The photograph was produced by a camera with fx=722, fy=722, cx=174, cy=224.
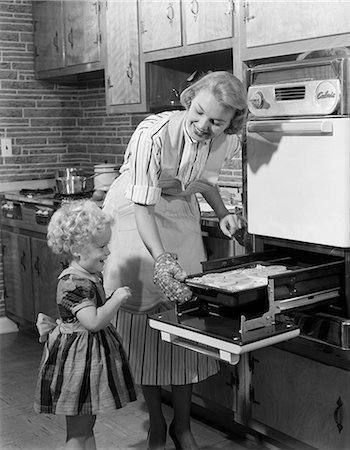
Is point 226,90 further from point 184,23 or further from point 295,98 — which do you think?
point 184,23

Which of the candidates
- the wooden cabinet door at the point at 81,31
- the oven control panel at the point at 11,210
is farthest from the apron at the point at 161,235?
the oven control panel at the point at 11,210

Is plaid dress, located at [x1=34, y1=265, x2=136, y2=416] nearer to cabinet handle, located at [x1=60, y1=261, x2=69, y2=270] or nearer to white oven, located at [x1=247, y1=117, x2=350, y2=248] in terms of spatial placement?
white oven, located at [x1=247, y1=117, x2=350, y2=248]

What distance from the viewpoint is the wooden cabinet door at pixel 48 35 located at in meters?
4.50

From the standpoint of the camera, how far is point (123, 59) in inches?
152

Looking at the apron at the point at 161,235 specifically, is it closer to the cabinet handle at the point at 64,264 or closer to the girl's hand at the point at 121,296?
the girl's hand at the point at 121,296

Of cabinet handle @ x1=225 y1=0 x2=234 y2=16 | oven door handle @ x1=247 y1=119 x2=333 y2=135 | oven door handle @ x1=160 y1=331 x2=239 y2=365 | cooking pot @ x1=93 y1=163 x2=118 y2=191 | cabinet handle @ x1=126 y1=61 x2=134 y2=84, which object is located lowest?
oven door handle @ x1=160 y1=331 x2=239 y2=365

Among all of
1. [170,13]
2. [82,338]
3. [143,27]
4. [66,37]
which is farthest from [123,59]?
[82,338]

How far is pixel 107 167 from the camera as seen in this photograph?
14.2 ft

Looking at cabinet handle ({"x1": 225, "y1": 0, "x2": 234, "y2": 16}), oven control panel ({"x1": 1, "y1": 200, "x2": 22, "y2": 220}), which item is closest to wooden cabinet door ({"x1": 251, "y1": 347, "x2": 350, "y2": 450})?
cabinet handle ({"x1": 225, "y1": 0, "x2": 234, "y2": 16})

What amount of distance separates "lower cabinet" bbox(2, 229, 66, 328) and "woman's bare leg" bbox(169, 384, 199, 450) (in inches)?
60.0

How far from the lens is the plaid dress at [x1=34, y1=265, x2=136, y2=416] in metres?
2.28

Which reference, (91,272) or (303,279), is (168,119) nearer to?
(91,272)

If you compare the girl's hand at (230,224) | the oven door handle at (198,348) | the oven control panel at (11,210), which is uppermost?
the girl's hand at (230,224)

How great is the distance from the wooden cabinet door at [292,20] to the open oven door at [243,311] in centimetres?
88
